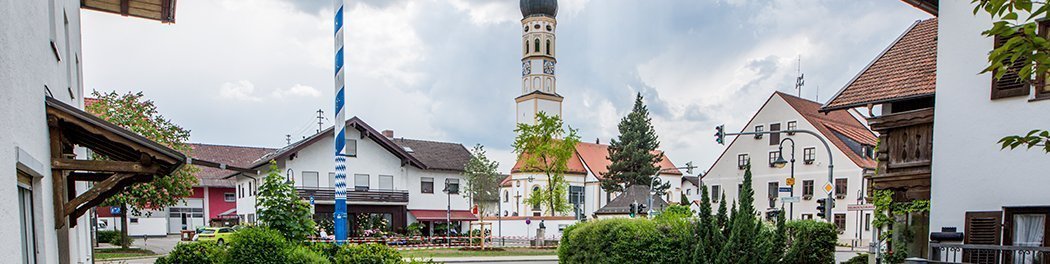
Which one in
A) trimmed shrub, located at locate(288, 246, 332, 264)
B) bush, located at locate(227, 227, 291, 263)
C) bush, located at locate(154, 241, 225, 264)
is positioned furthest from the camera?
bush, located at locate(154, 241, 225, 264)

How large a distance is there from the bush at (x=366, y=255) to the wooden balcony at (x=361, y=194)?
2840 centimetres

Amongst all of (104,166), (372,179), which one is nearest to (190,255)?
(104,166)

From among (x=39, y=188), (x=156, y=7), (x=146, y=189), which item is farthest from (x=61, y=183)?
(x=146, y=189)

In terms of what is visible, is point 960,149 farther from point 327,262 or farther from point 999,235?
point 327,262

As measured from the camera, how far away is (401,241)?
33719 millimetres

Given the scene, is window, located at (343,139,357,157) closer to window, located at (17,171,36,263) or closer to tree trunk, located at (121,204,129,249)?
tree trunk, located at (121,204,129,249)

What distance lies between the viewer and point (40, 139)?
5.60 metres

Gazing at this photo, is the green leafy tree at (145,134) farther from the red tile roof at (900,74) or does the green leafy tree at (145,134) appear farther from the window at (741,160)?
the window at (741,160)

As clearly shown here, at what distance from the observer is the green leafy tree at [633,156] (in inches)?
2557

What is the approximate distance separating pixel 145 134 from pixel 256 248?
21.8m

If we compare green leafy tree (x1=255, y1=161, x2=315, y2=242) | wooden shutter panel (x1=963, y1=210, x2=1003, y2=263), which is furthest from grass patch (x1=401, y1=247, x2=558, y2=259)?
wooden shutter panel (x1=963, y1=210, x2=1003, y2=263)

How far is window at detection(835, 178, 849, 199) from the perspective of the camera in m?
41.5

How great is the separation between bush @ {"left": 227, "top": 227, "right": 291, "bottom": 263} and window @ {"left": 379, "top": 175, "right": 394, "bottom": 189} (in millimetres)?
30832

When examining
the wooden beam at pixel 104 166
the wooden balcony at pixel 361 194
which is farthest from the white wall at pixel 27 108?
the wooden balcony at pixel 361 194
